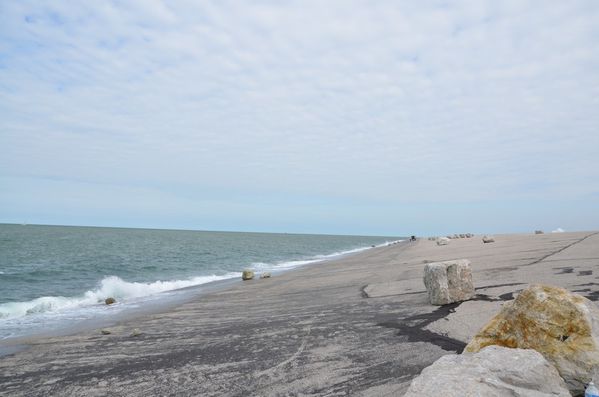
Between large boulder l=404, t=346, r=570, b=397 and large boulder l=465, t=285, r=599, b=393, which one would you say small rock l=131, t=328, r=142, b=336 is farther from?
large boulder l=404, t=346, r=570, b=397

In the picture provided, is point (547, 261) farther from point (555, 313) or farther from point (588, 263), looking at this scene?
point (555, 313)

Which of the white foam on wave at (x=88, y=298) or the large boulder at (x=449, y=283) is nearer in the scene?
the large boulder at (x=449, y=283)

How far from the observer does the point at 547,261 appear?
15.4 m

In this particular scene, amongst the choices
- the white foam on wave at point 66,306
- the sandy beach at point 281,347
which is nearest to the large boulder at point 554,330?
the sandy beach at point 281,347

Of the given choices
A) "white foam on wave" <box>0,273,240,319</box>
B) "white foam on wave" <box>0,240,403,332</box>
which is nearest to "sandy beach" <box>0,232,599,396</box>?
"white foam on wave" <box>0,240,403,332</box>

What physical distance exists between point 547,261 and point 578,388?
12694 millimetres

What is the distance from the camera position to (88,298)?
69.6 ft

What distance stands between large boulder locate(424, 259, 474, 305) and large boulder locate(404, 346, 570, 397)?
19.0 feet

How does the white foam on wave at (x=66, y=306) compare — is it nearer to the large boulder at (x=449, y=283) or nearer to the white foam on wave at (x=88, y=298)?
the white foam on wave at (x=88, y=298)

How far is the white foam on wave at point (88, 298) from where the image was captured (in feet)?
57.4

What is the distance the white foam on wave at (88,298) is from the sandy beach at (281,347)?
7.16 meters

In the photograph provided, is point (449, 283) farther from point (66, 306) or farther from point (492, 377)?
point (66, 306)

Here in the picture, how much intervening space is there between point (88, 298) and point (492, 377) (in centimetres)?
2204

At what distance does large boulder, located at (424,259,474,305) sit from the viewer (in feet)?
33.1
